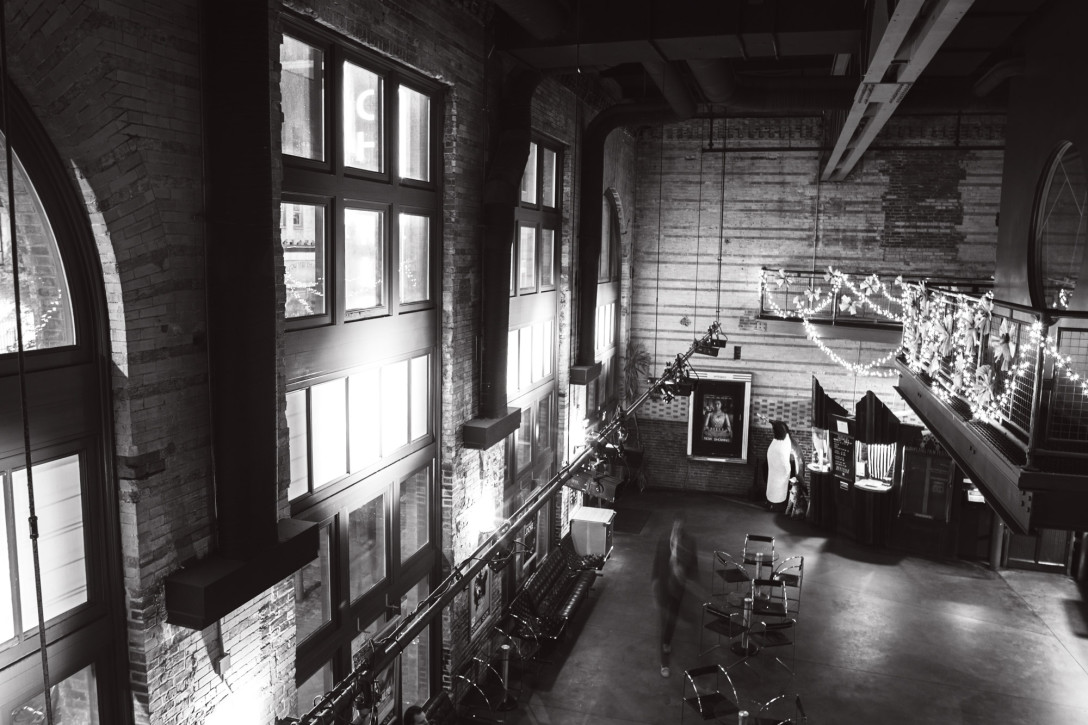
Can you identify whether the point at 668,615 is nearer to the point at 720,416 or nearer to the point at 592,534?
the point at 592,534

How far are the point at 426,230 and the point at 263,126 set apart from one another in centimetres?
359

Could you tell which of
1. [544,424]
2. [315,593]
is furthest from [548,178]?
[315,593]

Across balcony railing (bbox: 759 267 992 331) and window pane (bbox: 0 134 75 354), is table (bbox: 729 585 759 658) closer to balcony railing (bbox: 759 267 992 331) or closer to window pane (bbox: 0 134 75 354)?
balcony railing (bbox: 759 267 992 331)

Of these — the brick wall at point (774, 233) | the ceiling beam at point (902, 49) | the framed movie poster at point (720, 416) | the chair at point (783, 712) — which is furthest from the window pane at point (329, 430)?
the framed movie poster at point (720, 416)

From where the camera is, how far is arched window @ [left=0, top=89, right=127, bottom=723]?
3953 mm

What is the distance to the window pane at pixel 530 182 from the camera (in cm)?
1134

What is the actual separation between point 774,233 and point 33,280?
50.7 ft

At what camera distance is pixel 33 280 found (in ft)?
13.6

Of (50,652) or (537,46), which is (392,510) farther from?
(537,46)

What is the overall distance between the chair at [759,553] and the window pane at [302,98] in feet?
29.0

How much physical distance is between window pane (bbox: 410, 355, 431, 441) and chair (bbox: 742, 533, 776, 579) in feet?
19.8

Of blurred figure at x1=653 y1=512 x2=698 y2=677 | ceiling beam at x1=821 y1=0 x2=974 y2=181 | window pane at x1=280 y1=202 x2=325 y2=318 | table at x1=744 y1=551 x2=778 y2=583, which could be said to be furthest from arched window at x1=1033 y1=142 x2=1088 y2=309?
window pane at x1=280 y1=202 x2=325 y2=318

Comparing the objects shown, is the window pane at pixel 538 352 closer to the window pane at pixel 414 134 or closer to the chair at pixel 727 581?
the chair at pixel 727 581

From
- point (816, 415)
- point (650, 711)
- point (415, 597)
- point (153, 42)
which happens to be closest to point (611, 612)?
point (650, 711)
